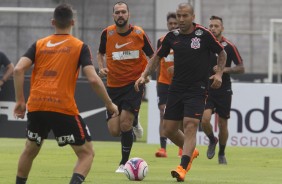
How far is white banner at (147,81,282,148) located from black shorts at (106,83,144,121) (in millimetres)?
7089

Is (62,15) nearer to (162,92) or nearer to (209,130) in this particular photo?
(209,130)

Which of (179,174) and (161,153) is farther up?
(179,174)

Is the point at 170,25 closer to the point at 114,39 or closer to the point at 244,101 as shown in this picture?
the point at 114,39

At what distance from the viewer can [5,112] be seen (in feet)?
74.9

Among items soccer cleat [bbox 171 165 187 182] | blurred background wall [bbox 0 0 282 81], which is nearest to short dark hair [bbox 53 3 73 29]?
soccer cleat [bbox 171 165 187 182]

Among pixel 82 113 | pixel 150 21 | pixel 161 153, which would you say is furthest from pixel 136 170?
pixel 150 21

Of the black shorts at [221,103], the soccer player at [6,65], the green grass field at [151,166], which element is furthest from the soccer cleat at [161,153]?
the soccer player at [6,65]

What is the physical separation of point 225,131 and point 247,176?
2.84 meters

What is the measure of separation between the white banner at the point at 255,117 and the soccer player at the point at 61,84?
11.8m

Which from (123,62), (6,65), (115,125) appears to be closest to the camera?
(115,125)

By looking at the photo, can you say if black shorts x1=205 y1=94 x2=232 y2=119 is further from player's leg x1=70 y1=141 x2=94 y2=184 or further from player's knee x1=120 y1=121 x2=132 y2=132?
player's leg x1=70 y1=141 x2=94 y2=184

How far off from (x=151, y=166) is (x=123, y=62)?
1.84 metres

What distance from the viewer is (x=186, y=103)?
13.1 metres

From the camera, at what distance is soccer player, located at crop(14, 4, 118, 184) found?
10023 millimetres
